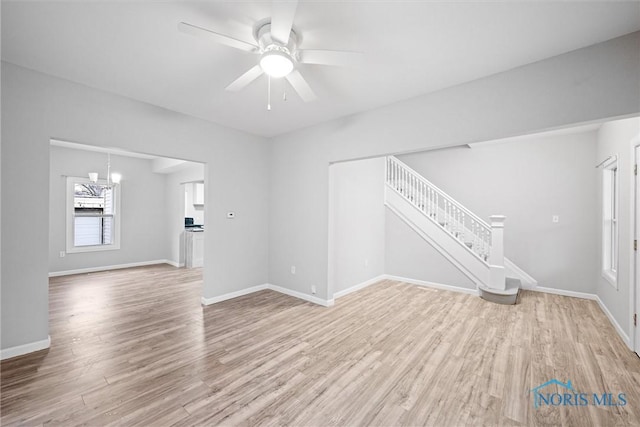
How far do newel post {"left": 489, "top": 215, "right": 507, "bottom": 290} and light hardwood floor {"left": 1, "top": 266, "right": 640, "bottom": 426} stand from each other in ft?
1.43

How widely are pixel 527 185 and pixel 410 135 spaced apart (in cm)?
352

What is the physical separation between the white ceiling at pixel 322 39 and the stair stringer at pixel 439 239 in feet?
8.99

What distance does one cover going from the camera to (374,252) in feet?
17.5

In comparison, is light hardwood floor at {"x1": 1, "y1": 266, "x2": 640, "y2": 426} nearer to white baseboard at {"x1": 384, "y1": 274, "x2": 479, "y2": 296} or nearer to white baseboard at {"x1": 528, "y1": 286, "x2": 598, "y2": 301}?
white baseboard at {"x1": 528, "y1": 286, "x2": 598, "y2": 301}

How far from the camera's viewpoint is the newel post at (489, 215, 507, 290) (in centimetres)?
426

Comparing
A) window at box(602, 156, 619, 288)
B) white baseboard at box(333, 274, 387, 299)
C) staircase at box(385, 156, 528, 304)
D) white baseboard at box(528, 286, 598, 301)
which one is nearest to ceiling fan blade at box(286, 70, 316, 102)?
white baseboard at box(333, 274, 387, 299)

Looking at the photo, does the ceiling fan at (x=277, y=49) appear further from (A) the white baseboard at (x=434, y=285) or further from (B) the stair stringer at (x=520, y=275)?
(B) the stair stringer at (x=520, y=275)

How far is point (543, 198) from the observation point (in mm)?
4879

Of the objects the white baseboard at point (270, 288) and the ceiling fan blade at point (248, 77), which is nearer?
the ceiling fan blade at point (248, 77)

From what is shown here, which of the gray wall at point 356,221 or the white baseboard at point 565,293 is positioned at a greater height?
the gray wall at point 356,221

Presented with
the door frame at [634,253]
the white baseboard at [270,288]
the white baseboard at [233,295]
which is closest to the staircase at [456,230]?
the door frame at [634,253]

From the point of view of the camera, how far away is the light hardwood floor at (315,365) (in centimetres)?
184

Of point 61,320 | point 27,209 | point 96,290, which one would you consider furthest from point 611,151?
point 96,290

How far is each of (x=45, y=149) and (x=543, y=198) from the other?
24.1ft
